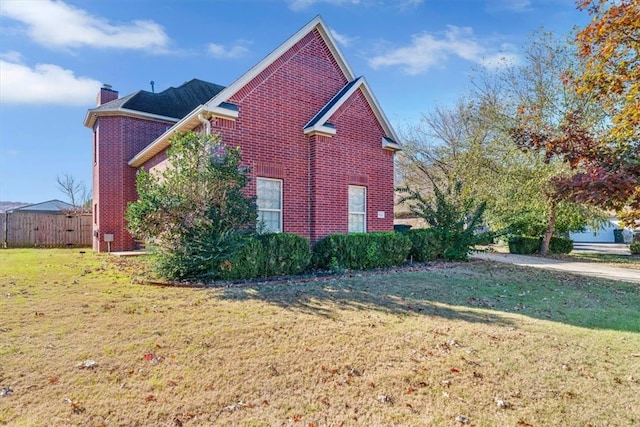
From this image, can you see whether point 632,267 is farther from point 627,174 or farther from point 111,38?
point 111,38

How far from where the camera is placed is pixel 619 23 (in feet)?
19.8

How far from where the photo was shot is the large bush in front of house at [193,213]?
8109 millimetres

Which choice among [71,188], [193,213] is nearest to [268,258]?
[193,213]

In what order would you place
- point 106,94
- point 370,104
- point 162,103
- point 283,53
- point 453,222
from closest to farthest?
point 283,53, point 370,104, point 453,222, point 162,103, point 106,94

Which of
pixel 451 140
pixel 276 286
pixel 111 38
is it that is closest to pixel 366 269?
pixel 276 286

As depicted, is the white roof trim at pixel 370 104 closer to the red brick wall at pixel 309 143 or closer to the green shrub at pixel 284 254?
the red brick wall at pixel 309 143

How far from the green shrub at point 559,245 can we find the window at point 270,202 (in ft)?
56.1

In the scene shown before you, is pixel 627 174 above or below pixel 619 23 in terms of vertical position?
below

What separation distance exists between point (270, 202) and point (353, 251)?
2876mm

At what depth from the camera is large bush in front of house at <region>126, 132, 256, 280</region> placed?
8109 millimetres

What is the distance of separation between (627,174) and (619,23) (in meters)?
3.06

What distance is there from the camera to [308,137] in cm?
1148

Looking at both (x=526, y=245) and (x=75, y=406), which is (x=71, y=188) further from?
(x=75, y=406)

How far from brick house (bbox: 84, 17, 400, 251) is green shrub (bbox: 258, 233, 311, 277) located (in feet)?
3.97
